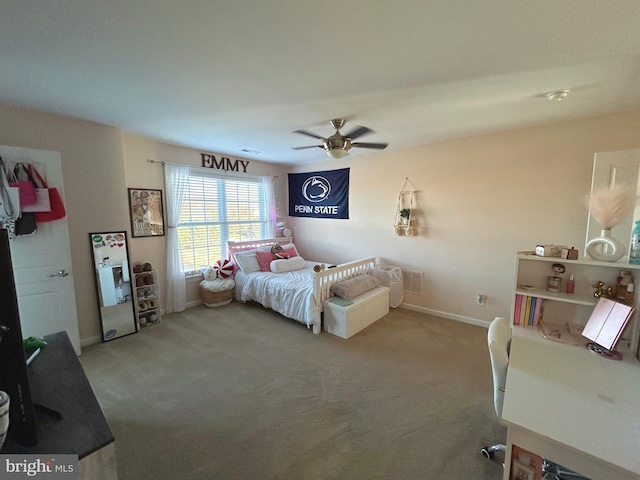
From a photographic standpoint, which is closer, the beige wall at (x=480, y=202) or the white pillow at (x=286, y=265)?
the beige wall at (x=480, y=202)

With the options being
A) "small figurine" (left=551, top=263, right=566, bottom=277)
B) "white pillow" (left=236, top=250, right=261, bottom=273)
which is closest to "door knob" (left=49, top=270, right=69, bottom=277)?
"white pillow" (left=236, top=250, right=261, bottom=273)

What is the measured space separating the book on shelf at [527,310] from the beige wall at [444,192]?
1.41 meters

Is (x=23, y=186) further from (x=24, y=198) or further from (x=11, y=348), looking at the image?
(x=11, y=348)

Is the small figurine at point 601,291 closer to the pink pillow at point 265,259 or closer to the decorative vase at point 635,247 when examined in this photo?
the decorative vase at point 635,247

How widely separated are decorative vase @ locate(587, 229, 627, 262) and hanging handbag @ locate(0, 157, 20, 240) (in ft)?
15.0

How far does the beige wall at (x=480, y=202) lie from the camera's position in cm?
279

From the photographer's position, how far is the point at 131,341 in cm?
306

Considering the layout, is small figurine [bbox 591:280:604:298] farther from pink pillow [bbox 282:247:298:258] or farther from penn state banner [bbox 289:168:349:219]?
pink pillow [bbox 282:247:298:258]

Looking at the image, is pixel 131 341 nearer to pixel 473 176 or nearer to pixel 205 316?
pixel 205 316

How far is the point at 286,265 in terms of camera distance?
4.36 metres

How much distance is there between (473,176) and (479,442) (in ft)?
9.33

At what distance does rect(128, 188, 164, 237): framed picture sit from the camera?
137 inches

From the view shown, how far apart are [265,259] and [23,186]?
9.24 feet

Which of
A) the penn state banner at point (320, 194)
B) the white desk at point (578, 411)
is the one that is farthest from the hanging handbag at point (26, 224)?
the white desk at point (578, 411)
